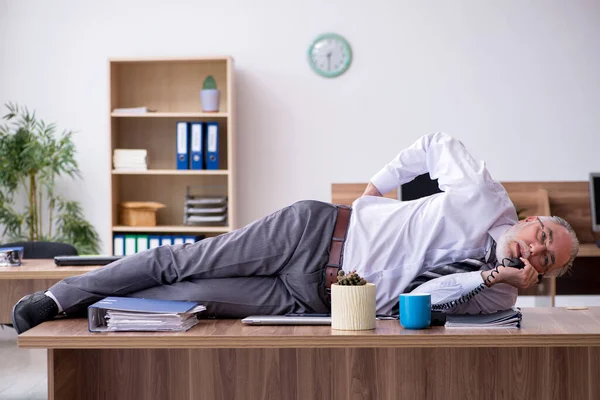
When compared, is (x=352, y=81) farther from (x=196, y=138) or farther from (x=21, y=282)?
(x=21, y=282)

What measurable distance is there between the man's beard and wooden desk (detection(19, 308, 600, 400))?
0.19m

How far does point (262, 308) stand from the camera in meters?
2.24

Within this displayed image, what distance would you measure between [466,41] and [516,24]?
14.2 inches

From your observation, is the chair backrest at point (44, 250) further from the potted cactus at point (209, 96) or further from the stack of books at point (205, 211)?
the potted cactus at point (209, 96)

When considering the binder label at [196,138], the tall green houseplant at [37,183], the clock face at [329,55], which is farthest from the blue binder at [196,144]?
the clock face at [329,55]

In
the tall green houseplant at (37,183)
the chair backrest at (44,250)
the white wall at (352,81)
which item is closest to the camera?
the chair backrest at (44,250)

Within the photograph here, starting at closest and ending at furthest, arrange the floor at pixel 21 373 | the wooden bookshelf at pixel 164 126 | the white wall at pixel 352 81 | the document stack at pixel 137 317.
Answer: the document stack at pixel 137 317 → the floor at pixel 21 373 → the white wall at pixel 352 81 → the wooden bookshelf at pixel 164 126

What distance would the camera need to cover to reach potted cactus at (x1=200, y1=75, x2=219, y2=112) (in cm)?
518

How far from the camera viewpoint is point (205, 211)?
5227 mm

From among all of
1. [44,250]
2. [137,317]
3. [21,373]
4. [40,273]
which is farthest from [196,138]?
[137,317]

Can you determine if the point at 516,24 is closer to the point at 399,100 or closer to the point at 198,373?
the point at 399,100

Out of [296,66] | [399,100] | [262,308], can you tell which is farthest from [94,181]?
[262,308]

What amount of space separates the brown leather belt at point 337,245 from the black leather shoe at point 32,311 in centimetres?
78

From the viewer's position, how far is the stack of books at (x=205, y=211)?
5.21 m
